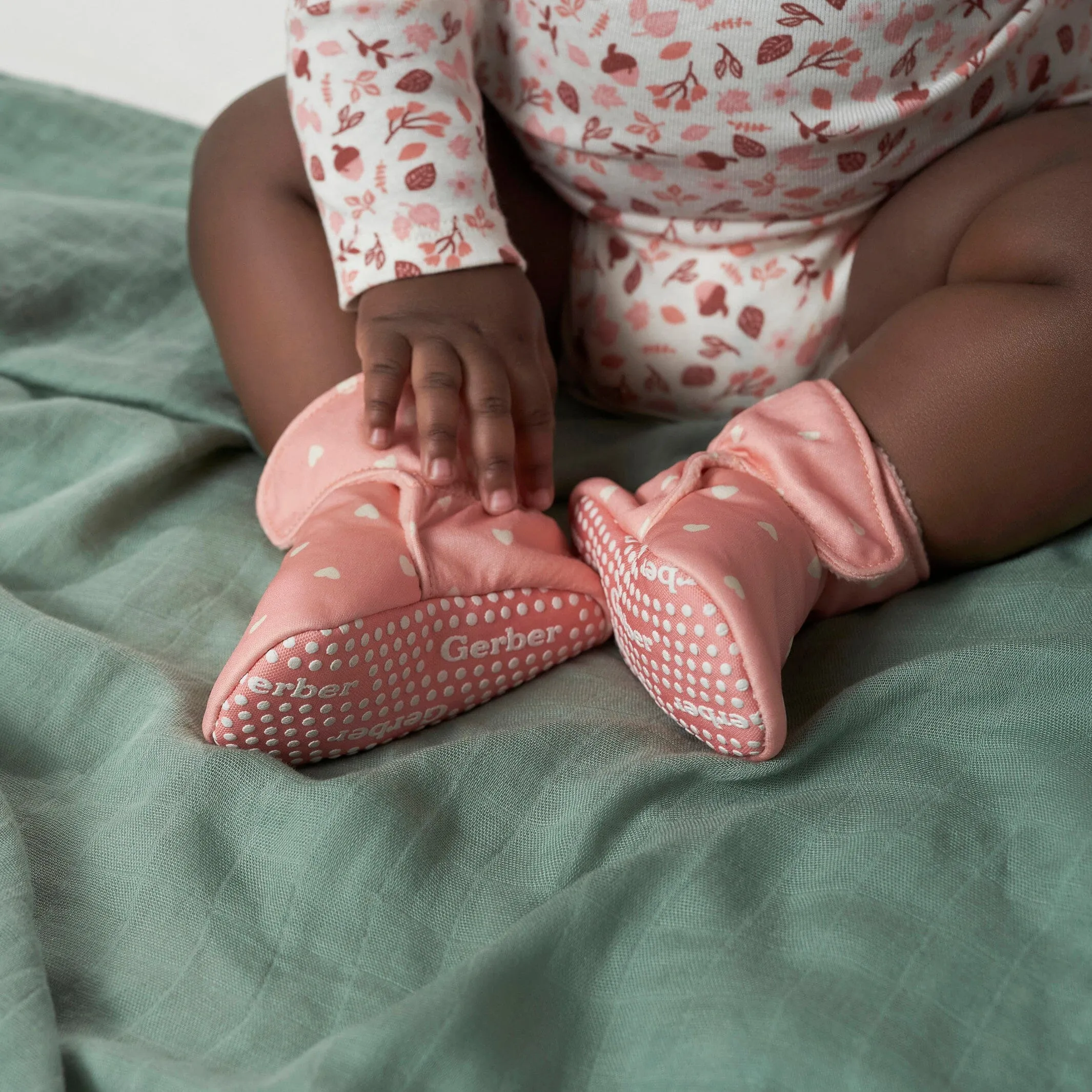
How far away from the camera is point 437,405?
63 centimetres

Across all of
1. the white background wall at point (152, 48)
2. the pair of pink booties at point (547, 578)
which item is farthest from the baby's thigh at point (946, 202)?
the white background wall at point (152, 48)

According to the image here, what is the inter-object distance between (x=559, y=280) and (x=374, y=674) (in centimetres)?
42

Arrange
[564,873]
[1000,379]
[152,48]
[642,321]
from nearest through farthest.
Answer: [564,873] → [1000,379] → [642,321] → [152,48]

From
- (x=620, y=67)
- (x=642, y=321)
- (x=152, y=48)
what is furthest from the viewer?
(x=152, y=48)

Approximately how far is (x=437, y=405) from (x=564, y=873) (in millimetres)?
266

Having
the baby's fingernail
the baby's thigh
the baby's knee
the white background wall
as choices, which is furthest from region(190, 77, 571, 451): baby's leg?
the white background wall

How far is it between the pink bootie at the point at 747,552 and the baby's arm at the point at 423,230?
0.25ft

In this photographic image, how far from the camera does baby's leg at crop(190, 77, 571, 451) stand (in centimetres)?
72

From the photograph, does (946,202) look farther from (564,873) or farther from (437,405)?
(564,873)

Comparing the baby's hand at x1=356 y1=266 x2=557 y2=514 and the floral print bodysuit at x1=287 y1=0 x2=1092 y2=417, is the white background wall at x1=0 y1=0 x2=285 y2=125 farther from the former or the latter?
the baby's hand at x1=356 y1=266 x2=557 y2=514

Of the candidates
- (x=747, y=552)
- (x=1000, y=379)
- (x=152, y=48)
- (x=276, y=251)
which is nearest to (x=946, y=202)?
(x=1000, y=379)

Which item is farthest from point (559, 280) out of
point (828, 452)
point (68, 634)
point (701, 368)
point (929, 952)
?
point (929, 952)

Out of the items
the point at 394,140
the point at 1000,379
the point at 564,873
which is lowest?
the point at 564,873

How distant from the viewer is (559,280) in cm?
85
